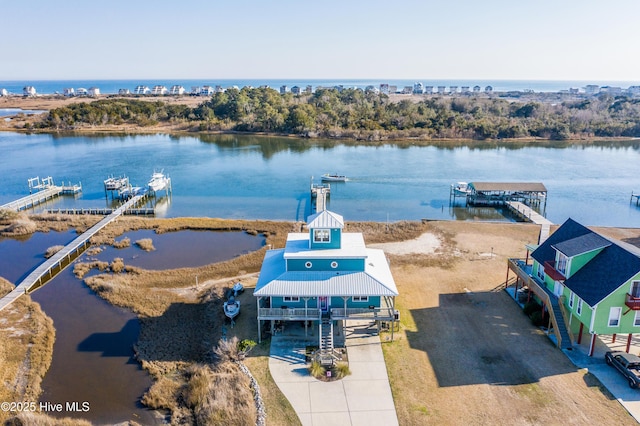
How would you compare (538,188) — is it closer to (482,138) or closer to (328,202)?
(328,202)

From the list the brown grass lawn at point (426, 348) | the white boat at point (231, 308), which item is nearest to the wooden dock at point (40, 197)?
the brown grass lawn at point (426, 348)

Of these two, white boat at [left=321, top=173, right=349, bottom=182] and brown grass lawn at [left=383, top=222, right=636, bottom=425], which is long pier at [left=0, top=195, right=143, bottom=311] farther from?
white boat at [left=321, top=173, right=349, bottom=182]

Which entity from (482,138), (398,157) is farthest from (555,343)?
(482,138)

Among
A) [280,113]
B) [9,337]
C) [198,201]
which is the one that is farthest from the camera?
[280,113]

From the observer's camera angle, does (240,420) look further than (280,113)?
No

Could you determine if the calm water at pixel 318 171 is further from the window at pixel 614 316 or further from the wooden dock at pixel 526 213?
the window at pixel 614 316

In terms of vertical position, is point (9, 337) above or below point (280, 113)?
below

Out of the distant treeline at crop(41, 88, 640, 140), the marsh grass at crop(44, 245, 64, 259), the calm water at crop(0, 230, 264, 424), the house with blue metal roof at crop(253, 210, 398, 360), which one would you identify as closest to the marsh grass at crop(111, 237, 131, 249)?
the calm water at crop(0, 230, 264, 424)

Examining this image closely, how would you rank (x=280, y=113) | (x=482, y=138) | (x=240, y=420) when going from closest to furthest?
(x=240, y=420)
(x=482, y=138)
(x=280, y=113)

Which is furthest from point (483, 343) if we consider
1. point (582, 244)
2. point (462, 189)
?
point (462, 189)
